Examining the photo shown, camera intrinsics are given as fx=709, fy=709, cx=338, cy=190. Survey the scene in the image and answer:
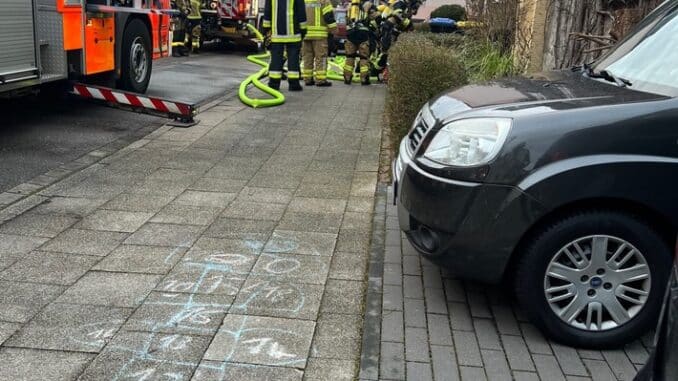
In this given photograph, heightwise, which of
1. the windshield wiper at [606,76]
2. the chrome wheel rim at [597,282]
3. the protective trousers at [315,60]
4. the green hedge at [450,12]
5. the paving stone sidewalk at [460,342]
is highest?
the green hedge at [450,12]

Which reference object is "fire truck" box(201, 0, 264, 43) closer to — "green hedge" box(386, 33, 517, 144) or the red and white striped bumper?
the red and white striped bumper

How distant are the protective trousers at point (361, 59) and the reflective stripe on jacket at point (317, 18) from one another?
38.2 inches

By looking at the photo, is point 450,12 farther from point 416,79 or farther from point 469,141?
point 469,141

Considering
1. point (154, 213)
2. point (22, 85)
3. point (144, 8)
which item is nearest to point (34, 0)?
point (22, 85)

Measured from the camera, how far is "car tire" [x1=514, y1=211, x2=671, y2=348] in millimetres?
3699

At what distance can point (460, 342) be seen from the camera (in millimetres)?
3873

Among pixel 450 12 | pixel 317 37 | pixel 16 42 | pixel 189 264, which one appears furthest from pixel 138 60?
pixel 450 12

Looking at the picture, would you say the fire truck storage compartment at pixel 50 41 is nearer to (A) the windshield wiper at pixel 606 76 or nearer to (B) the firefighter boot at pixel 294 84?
(B) the firefighter boot at pixel 294 84

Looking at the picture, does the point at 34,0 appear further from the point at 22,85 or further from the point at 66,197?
the point at 66,197

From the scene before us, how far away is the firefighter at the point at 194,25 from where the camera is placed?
62.2 ft

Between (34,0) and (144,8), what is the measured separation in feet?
9.27

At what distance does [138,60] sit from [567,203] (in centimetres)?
859

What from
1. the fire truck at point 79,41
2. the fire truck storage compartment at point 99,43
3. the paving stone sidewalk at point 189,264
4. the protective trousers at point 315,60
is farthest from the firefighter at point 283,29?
the paving stone sidewalk at point 189,264

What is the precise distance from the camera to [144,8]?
35.1 ft
